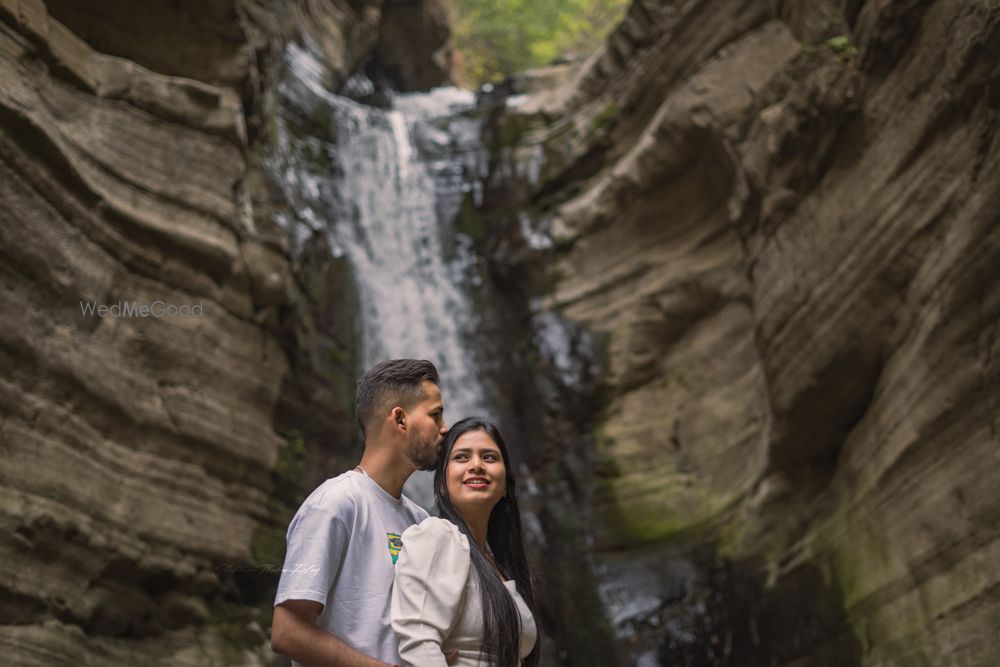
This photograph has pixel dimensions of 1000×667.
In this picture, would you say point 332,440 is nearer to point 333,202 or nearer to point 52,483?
point 52,483

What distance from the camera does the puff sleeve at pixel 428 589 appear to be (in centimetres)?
254

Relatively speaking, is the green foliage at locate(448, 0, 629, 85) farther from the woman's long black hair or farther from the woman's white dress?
the woman's white dress

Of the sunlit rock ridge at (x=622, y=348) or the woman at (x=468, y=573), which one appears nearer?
the woman at (x=468, y=573)

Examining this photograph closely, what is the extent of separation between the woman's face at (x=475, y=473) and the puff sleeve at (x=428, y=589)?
7.7 inches

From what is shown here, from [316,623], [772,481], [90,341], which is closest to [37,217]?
[90,341]

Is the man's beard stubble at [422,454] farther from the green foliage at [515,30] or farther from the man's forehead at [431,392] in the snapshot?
the green foliage at [515,30]

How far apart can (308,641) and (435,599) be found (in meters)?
0.39

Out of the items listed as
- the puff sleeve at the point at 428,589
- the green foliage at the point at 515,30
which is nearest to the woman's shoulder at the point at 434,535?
the puff sleeve at the point at 428,589

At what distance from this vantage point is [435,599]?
2623 millimetres

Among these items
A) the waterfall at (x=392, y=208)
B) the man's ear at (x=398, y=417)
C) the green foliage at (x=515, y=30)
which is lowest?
the man's ear at (x=398, y=417)

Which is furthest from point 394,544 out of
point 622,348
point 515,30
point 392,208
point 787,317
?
point 515,30

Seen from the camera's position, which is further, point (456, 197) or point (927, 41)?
point (456, 197)

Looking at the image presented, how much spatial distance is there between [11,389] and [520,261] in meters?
8.65

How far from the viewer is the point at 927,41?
6.96 metres
